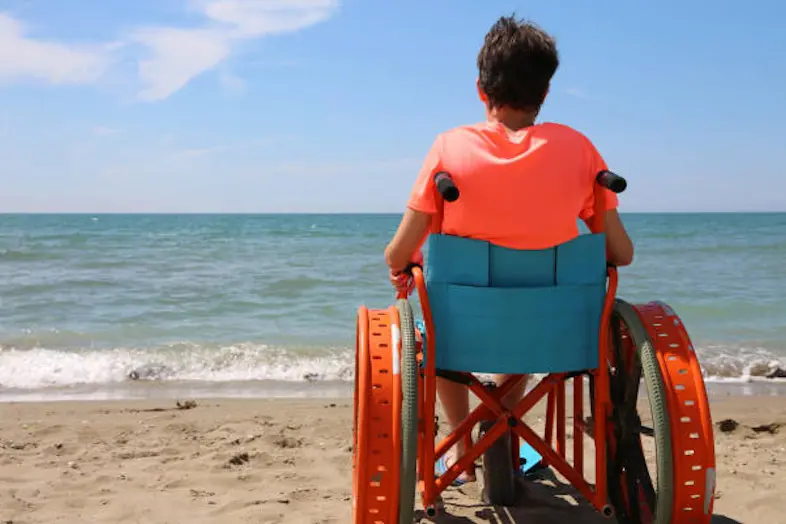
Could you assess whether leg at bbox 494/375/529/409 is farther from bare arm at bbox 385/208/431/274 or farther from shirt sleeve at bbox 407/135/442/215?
shirt sleeve at bbox 407/135/442/215

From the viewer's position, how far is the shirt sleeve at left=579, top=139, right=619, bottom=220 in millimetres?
2352

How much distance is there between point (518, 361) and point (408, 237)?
0.52 m

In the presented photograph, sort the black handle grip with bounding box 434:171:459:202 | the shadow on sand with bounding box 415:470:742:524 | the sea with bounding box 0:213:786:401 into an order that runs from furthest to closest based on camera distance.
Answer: the sea with bounding box 0:213:786:401, the shadow on sand with bounding box 415:470:742:524, the black handle grip with bounding box 434:171:459:202

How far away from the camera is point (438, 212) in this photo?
238 centimetres

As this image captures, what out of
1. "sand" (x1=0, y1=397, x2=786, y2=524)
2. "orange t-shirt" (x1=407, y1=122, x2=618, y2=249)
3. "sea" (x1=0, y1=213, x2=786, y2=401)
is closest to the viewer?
"orange t-shirt" (x1=407, y1=122, x2=618, y2=249)

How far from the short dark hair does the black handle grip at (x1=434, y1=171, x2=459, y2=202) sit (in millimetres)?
399

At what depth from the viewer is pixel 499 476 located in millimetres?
2949

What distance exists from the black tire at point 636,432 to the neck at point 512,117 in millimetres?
658

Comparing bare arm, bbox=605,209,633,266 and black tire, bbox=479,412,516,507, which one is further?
black tire, bbox=479,412,516,507

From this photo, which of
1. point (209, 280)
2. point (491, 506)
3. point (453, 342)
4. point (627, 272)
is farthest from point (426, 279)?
point (627, 272)

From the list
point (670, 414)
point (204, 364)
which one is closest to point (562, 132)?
point (670, 414)

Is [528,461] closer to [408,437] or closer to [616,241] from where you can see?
[616,241]

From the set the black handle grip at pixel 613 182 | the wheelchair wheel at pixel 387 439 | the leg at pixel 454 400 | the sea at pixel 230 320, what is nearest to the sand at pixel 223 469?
the leg at pixel 454 400

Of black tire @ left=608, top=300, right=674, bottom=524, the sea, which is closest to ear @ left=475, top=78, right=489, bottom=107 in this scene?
black tire @ left=608, top=300, right=674, bottom=524
